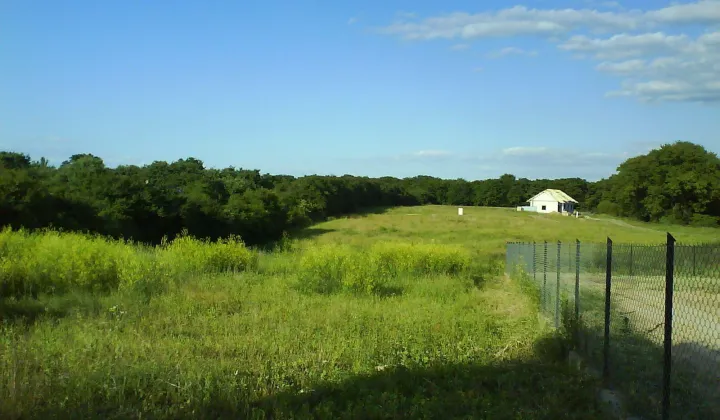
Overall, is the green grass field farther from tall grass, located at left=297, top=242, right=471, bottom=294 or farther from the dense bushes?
the dense bushes

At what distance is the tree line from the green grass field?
14.5 m

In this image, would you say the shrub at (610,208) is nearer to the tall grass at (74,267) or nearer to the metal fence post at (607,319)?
the tall grass at (74,267)

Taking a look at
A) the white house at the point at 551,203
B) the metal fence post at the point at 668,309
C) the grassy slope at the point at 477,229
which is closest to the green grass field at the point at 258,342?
the metal fence post at the point at 668,309

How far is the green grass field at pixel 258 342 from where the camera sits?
623 cm

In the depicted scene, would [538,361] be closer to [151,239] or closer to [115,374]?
[115,374]

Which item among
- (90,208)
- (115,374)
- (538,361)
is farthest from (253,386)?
(90,208)

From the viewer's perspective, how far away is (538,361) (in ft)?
27.6

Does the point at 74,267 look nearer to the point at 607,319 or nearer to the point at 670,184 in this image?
the point at 607,319

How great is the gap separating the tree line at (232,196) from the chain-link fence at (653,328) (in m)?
25.2

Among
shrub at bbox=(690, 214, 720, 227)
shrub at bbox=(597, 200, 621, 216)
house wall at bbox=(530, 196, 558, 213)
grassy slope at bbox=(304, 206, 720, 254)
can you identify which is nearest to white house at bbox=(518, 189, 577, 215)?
house wall at bbox=(530, 196, 558, 213)

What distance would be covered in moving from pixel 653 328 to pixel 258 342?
517 cm

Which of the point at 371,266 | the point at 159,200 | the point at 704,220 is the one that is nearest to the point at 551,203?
the point at 704,220

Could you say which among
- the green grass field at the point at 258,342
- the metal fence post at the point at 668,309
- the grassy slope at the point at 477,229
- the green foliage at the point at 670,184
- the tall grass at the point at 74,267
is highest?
the green foliage at the point at 670,184

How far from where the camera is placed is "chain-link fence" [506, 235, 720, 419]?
16.1 feet
